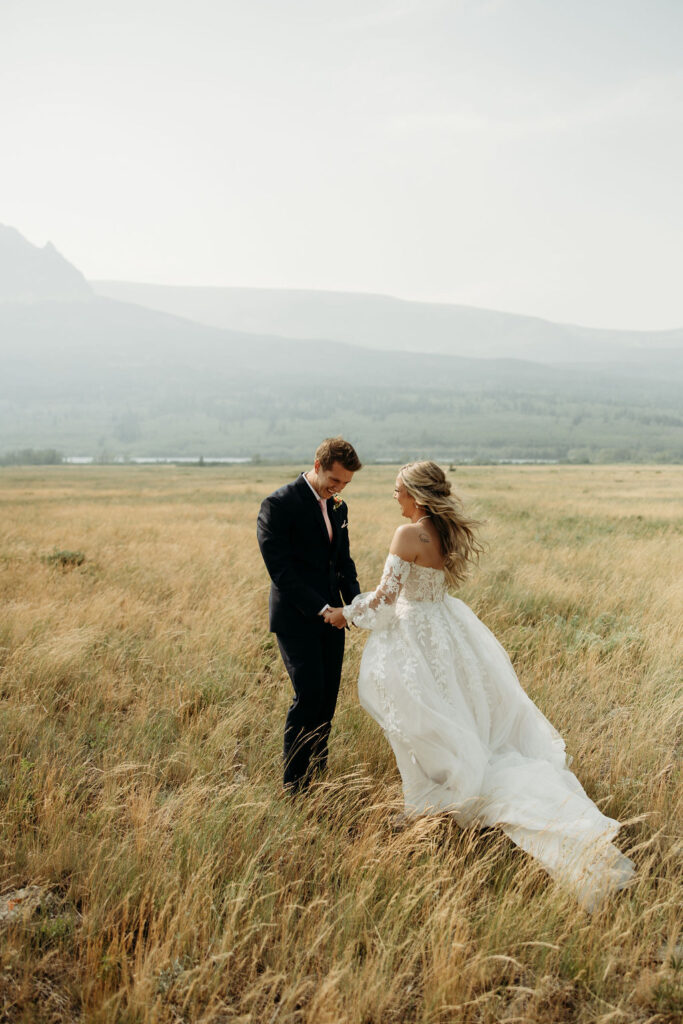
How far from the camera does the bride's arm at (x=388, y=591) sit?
4.21m

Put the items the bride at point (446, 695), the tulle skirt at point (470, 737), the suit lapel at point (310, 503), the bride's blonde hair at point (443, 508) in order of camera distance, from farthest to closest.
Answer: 1. the suit lapel at point (310, 503)
2. the bride's blonde hair at point (443, 508)
3. the bride at point (446, 695)
4. the tulle skirt at point (470, 737)

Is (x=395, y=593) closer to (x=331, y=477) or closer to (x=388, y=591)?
(x=388, y=591)

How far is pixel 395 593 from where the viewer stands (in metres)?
4.25

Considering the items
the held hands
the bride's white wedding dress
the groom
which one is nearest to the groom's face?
the groom

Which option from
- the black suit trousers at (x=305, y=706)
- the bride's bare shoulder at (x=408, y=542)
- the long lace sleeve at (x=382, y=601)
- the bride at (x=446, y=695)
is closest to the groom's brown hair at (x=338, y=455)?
the bride at (x=446, y=695)

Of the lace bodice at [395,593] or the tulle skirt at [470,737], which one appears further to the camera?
the lace bodice at [395,593]

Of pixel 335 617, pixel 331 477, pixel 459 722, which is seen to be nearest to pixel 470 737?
pixel 459 722

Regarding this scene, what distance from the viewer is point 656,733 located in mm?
5227

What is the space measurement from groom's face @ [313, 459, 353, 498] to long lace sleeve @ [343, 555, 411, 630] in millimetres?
578

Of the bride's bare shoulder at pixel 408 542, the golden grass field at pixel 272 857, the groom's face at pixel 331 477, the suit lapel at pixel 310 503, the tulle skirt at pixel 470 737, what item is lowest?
the golden grass field at pixel 272 857

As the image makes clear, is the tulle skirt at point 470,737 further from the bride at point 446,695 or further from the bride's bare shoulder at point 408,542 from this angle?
the bride's bare shoulder at point 408,542

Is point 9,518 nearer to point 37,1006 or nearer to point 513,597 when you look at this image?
point 513,597

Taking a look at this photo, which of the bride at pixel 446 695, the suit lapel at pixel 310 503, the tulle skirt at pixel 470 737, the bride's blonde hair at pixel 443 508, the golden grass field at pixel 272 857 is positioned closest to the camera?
the golden grass field at pixel 272 857

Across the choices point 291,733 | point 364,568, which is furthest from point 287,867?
point 364,568
